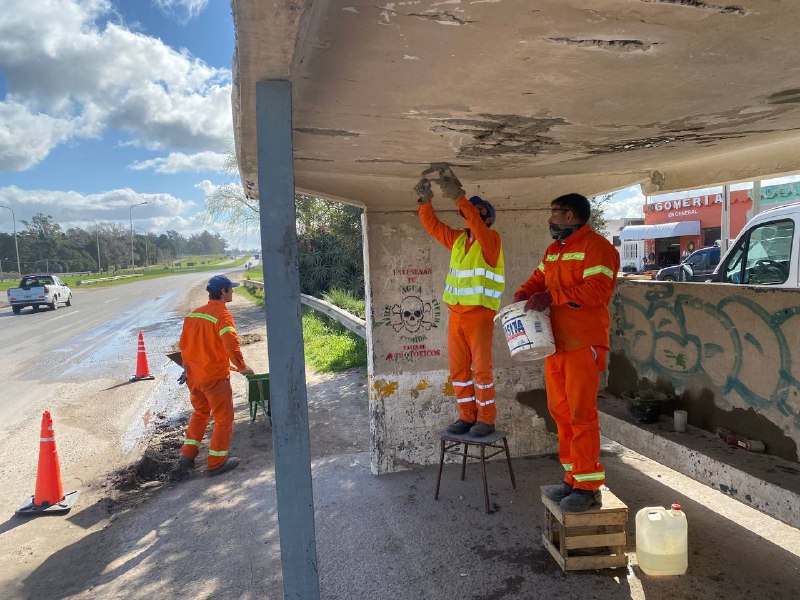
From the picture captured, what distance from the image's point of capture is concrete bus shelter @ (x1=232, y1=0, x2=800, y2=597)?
1741mm

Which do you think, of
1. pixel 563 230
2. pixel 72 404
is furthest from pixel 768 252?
pixel 72 404

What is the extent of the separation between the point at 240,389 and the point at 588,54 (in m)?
8.11

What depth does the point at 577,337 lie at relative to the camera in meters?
3.22

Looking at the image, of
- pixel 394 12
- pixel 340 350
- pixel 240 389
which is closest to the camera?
pixel 394 12

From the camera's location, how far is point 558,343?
3297mm

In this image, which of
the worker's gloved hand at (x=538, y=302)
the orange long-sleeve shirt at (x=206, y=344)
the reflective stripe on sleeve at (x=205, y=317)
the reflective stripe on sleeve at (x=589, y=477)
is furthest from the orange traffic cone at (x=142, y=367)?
the reflective stripe on sleeve at (x=589, y=477)

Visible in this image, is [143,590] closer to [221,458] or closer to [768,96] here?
[221,458]

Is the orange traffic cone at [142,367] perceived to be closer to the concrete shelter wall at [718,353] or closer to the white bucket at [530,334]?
the concrete shelter wall at [718,353]

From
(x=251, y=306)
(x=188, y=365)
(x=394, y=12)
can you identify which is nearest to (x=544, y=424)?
(x=188, y=365)

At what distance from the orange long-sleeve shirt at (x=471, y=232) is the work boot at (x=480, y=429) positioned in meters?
0.90

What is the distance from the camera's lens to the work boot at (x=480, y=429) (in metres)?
4.04

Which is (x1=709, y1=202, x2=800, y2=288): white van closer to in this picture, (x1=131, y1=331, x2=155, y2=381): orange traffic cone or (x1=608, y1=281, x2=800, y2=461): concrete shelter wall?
(x1=608, y1=281, x2=800, y2=461): concrete shelter wall

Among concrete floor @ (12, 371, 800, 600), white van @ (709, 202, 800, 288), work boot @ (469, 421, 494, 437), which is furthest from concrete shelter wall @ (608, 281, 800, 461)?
work boot @ (469, 421, 494, 437)

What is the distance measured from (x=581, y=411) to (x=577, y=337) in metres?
0.45
